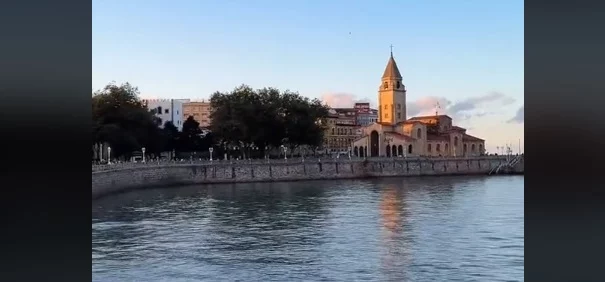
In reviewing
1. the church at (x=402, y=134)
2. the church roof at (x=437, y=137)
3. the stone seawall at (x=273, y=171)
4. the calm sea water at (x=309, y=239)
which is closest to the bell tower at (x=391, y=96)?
the church at (x=402, y=134)

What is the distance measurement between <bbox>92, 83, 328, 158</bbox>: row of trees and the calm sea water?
9.57 metres

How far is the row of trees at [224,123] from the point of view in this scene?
33750mm

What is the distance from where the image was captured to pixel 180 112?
2064 inches

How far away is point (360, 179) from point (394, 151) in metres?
11.6

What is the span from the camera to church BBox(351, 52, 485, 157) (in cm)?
5259

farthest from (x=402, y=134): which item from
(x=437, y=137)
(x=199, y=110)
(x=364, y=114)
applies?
(x=364, y=114)

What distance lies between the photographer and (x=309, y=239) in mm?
13984

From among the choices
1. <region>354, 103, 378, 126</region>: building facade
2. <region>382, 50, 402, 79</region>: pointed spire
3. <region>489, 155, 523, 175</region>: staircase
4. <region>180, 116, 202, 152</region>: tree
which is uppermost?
<region>382, 50, 402, 79</region>: pointed spire

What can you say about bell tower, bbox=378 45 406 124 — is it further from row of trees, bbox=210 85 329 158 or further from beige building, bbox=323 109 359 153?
row of trees, bbox=210 85 329 158

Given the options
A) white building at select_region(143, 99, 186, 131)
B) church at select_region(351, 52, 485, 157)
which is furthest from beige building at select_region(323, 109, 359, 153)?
white building at select_region(143, 99, 186, 131)

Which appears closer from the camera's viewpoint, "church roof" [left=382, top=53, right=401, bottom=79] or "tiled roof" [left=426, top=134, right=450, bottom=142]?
"tiled roof" [left=426, top=134, right=450, bottom=142]
